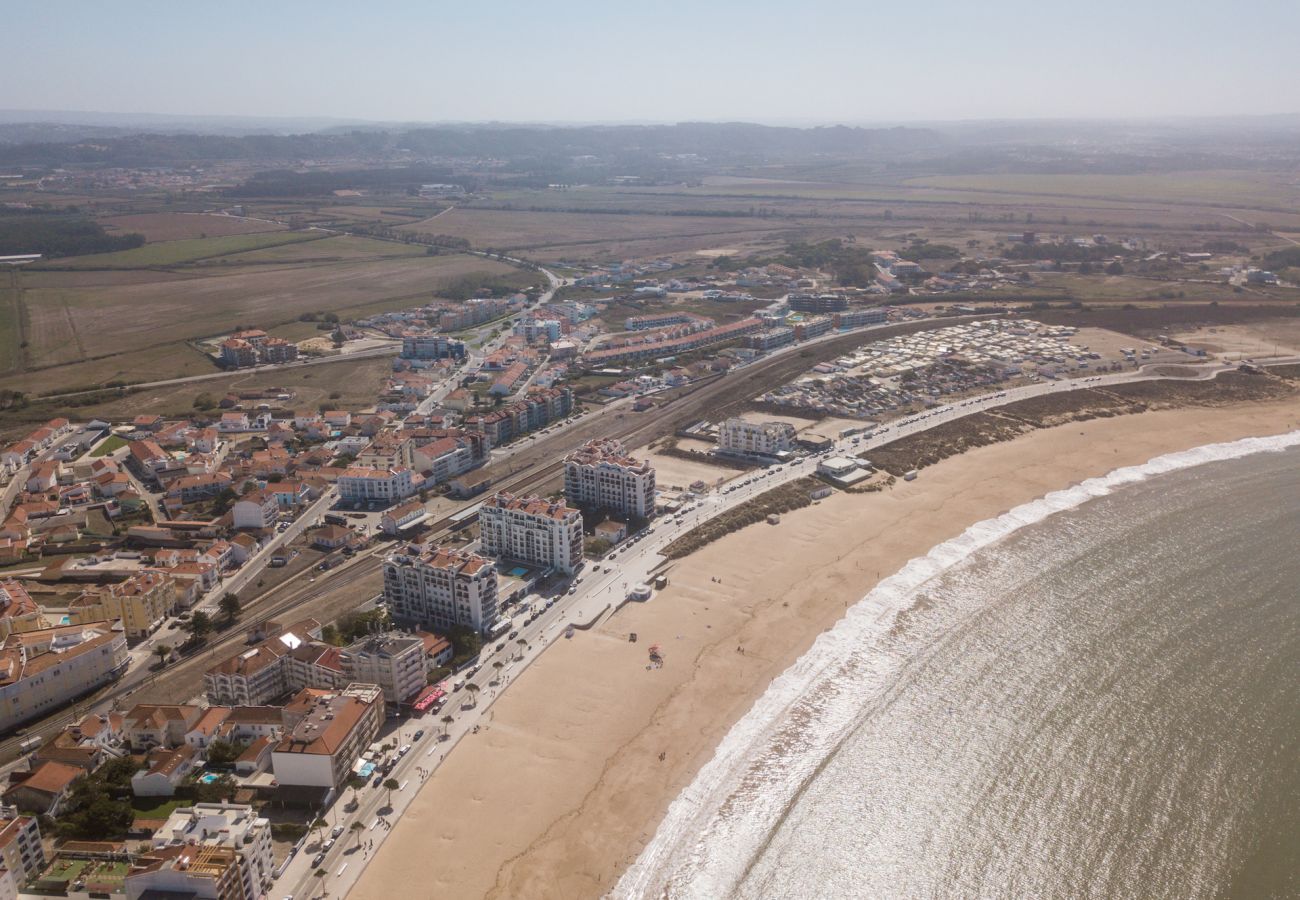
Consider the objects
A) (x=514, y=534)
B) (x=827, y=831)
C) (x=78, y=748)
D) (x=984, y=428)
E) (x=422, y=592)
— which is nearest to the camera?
(x=827, y=831)

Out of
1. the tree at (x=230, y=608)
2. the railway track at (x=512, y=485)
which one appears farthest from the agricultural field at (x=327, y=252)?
the tree at (x=230, y=608)

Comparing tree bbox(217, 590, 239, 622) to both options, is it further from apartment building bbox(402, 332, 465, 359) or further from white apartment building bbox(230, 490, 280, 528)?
apartment building bbox(402, 332, 465, 359)

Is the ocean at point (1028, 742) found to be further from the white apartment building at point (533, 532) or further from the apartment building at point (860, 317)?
the apartment building at point (860, 317)

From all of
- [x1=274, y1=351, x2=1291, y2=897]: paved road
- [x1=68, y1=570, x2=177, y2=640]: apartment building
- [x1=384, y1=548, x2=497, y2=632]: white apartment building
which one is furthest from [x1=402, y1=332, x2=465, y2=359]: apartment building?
[x1=384, y1=548, x2=497, y2=632]: white apartment building

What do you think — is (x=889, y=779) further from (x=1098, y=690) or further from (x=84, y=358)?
(x=84, y=358)

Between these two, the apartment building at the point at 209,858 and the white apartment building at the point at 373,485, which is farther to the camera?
the white apartment building at the point at 373,485

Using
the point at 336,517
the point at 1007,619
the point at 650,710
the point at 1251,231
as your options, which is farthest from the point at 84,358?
the point at 1251,231

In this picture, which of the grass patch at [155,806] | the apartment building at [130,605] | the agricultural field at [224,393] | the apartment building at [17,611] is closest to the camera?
the grass patch at [155,806]
